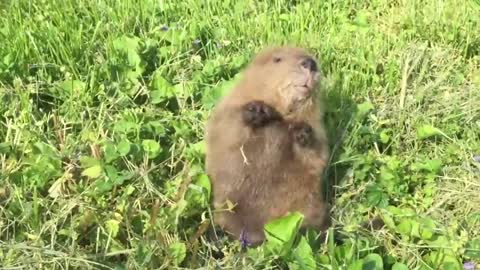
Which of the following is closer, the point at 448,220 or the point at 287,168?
the point at 287,168

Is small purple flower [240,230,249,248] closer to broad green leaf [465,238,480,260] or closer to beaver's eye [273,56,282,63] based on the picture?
beaver's eye [273,56,282,63]

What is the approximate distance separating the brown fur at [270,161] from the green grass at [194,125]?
9 cm

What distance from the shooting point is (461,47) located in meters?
4.16

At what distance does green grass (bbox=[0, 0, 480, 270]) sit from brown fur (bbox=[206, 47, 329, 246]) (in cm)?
9

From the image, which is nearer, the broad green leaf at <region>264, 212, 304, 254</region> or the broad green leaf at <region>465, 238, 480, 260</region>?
the broad green leaf at <region>264, 212, 304, 254</region>

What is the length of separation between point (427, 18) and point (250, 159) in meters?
1.78

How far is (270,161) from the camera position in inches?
116

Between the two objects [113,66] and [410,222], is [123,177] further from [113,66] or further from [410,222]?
[410,222]

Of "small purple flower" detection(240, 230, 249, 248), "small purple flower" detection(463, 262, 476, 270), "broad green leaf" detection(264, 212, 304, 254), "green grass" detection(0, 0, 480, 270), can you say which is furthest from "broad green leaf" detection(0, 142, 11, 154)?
"small purple flower" detection(463, 262, 476, 270)

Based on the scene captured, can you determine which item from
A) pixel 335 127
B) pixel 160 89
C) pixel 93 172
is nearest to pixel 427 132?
pixel 335 127

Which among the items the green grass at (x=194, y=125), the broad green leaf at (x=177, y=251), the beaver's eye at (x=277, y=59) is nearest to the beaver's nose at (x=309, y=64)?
the beaver's eye at (x=277, y=59)

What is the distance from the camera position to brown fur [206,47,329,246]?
2924 mm

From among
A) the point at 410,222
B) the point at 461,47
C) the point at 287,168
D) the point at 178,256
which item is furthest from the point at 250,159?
the point at 461,47

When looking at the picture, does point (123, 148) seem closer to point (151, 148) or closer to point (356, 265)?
point (151, 148)
